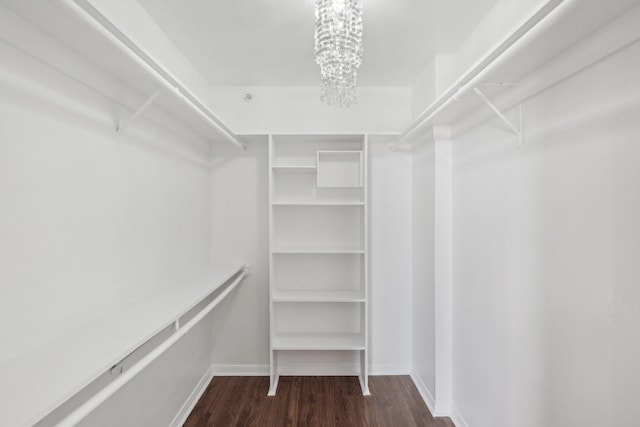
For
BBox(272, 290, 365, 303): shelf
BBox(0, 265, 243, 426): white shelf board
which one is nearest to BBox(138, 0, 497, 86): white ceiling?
BBox(0, 265, 243, 426): white shelf board

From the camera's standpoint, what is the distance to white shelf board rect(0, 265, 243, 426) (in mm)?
717

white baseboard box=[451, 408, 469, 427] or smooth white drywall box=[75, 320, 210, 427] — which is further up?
smooth white drywall box=[75, 320, 210, 427]

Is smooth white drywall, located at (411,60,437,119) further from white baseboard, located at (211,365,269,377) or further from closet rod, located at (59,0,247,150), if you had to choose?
white baseboard, located at (211,365,269,377)

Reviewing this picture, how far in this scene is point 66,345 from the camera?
104 centimetres

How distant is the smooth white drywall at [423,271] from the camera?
226 cm

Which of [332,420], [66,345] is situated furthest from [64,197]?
[332,420]

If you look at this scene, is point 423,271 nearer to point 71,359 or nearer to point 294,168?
point 294,168

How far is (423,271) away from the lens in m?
2.43

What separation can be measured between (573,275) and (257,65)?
7.48ft

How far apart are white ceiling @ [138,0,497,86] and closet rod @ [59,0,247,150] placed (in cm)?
55

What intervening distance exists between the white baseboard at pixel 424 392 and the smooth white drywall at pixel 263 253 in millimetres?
138

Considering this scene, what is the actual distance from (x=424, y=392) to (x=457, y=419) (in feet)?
1.13

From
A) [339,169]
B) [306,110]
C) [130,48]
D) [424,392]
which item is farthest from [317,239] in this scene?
[130,48]

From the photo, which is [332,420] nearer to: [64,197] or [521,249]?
[521,249]
